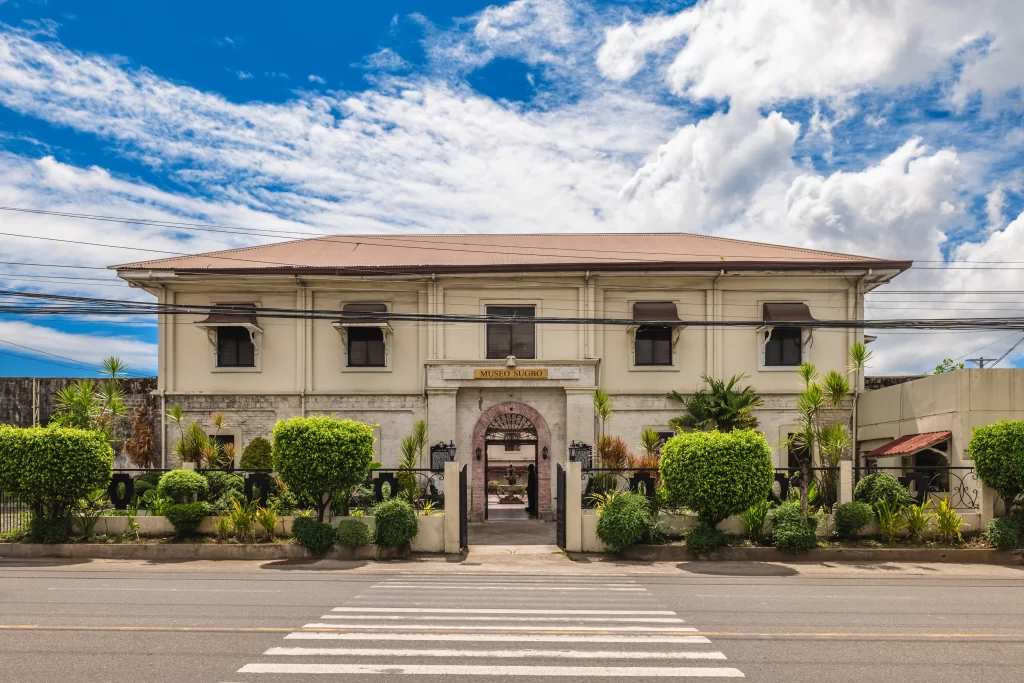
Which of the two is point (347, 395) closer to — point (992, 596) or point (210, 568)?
point (210, 568)

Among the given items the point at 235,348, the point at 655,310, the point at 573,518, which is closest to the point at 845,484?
the point at 573,518

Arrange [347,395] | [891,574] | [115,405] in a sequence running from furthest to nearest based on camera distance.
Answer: [347,395] → [115,405] → [891,574]

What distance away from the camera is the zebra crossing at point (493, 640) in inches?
324

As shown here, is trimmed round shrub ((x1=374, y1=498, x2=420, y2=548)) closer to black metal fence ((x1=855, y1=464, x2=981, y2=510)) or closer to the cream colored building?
the cream colored building

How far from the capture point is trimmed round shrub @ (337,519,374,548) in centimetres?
1831

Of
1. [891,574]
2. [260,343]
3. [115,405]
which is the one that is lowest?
[891,574]

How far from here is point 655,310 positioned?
84.4 ft

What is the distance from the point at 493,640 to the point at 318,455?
30.9 ft

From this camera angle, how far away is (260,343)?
25984 millimetres

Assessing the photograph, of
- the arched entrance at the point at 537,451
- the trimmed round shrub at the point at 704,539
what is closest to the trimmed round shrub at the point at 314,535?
the arched entrance at the point at 537,451

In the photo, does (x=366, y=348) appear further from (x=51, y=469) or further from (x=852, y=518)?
(x=852, y=518)

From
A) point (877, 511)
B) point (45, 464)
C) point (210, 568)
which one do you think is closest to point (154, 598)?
point (210, 568)

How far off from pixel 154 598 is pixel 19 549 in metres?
8.39

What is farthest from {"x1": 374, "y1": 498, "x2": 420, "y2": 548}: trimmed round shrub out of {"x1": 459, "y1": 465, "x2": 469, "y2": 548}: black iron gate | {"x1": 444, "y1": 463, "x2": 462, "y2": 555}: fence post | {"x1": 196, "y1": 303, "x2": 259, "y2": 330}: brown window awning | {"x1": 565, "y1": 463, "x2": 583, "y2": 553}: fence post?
{"x1": 196, "y1": 303, "x2": 259, "y2": 330}: brown window awning
